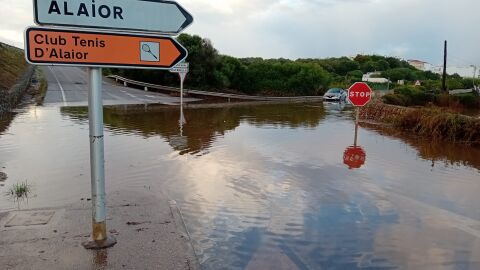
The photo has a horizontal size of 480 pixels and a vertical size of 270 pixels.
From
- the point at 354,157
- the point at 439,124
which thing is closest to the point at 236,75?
the point at 439,124

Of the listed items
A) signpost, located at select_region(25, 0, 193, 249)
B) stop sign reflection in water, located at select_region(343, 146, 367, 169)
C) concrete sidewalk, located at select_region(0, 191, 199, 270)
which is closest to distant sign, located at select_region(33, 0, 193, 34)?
signpost, located at select_region(25, 0, 193, 249)

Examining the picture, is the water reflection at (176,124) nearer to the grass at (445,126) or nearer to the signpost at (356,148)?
the signpost at (356,148)

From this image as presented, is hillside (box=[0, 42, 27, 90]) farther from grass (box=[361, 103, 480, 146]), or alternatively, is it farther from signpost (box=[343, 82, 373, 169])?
grass (box=[361, 103, 480, 146])

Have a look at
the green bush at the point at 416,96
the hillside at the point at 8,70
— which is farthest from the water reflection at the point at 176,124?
the green bush at the point at 416,96

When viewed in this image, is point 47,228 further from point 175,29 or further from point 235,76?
point 235,76

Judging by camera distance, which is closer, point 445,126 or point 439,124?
point 445,126

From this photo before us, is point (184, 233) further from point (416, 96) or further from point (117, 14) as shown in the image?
point (416, 96)

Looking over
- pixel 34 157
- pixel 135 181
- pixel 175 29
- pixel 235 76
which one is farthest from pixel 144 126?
pixel 235 76

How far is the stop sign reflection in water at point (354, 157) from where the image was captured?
9.90 metres

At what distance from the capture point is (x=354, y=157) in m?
10.9

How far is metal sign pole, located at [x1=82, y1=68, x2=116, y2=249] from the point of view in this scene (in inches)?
174

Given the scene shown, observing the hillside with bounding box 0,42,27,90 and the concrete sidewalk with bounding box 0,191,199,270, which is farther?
the hillside with bounding box 0,42,27,90

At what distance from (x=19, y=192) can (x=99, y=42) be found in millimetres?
3758

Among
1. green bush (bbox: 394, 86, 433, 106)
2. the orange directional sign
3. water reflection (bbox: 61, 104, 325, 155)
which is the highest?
the orange directional sign
